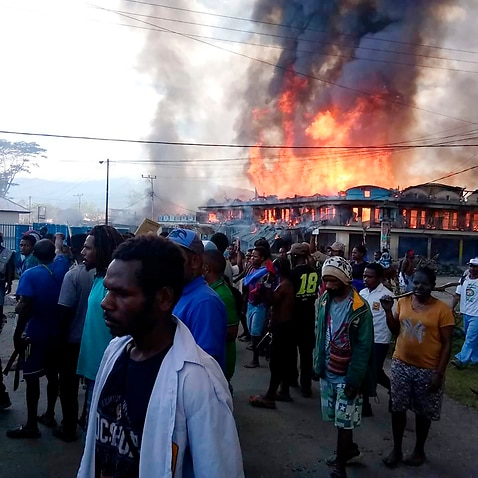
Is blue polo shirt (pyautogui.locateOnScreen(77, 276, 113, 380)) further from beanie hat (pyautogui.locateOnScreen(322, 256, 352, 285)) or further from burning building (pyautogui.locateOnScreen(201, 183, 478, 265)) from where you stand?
burning building (pyautogui.locateOnScreen(201, 183, 478, 265))

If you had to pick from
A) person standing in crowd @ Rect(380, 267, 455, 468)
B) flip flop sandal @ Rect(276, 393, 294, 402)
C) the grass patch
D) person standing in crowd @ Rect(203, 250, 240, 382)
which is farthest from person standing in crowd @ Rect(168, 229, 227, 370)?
the grass patch

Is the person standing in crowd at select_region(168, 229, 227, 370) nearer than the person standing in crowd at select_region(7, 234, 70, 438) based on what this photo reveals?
Yes

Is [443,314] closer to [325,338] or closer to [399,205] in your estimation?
[325,338]

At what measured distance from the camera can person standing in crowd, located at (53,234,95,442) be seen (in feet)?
13.1

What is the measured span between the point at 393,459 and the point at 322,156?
4910 cm

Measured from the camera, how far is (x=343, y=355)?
373 centimetres

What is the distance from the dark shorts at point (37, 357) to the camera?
4.28 meters

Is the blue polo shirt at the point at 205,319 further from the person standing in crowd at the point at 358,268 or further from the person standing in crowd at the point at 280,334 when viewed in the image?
the person standing in crowd at the point at 358,268

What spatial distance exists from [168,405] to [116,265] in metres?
0.50

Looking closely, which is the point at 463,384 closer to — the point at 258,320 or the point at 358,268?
the point at 358,268

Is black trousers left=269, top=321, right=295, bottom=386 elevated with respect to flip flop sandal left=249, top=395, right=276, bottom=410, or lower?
elevated

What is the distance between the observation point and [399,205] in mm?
38438

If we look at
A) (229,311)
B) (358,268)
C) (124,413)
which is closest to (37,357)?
(229,311)

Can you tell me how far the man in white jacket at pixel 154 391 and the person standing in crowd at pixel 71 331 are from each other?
2420mm
